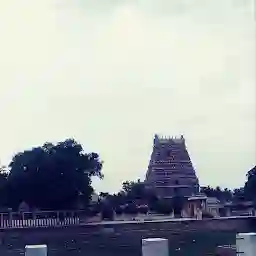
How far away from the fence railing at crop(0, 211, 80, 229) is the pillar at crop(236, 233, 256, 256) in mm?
21838

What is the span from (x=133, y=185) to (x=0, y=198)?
1472 centimetres

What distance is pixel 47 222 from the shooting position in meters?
25.4

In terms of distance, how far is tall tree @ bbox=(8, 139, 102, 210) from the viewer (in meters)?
26.4

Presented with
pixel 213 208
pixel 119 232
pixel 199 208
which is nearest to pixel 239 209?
pixel 213 208

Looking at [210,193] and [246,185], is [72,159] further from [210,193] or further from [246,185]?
[210,193]

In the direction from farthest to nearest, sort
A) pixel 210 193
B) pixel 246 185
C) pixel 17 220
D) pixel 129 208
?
pixel 210 193 < pixel 246 185 < pixel 129 208 < pixel 17 220

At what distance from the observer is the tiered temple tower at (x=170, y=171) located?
4428 centimetres

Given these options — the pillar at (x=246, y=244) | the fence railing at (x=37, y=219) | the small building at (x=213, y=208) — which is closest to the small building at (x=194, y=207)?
the small building at (x=213, y=208)

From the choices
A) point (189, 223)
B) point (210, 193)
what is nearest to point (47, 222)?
point (189, 223)

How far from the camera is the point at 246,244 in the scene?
2.69 m

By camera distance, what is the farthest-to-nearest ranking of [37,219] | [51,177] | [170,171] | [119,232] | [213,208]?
[170,171] < [213,208] < [51,177] < [37,219] < [119,232]

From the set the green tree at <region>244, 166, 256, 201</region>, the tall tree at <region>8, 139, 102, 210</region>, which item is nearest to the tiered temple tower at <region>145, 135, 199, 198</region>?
the green tree at <region>244, 166, 256, 201</region>

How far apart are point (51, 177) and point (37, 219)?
72.9 inches

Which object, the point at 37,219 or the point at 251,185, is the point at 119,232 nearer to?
the point at 37,219
